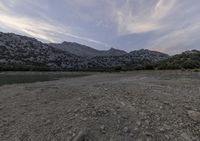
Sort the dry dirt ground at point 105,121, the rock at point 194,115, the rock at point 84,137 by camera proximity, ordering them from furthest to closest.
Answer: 1. the rock at point 194,115
2. the dry dirt ground at point 105,121
3. the rock at point 84,137

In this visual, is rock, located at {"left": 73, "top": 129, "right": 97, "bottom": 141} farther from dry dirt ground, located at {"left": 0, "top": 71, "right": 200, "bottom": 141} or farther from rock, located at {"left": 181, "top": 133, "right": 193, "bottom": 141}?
rock, located at {"left": 181, "top": 133, "right": 193, "bottom": 141}

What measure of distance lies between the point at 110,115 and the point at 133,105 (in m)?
1.94

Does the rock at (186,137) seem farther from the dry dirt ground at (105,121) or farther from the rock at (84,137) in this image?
the rock at (84,137)

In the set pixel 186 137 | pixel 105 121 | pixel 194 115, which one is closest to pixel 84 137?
pixel 105 121

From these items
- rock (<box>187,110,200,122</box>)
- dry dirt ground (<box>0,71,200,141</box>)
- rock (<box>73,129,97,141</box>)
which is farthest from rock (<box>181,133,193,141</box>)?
rock (<box>73,129,97,141</box>)

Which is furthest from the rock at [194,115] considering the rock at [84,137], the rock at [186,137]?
the rock at [84,137]

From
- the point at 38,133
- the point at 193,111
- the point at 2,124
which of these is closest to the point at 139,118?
the point at 193,111

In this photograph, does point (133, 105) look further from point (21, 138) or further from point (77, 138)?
point (21, 138)

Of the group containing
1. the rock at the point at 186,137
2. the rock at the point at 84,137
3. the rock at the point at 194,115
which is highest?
the rock at the point at 194,115

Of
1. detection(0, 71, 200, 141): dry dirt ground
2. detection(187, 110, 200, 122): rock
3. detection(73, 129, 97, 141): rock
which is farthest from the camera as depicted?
detection(187, 110, 200, 122): rock

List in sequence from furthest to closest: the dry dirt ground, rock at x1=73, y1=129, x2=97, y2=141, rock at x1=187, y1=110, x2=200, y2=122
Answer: rock at x1=187, y1=110, x2=200, y2=122 → the dry dirt ground → rock at x1=73, y1=129, x2=97, y2=141

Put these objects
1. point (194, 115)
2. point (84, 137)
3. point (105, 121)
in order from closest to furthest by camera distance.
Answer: point (84, 137)
point (105, 121)
point (194, 115)

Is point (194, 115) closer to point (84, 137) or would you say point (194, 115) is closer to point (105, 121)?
point (105, 121)

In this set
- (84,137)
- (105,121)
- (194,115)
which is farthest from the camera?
(194,115)
